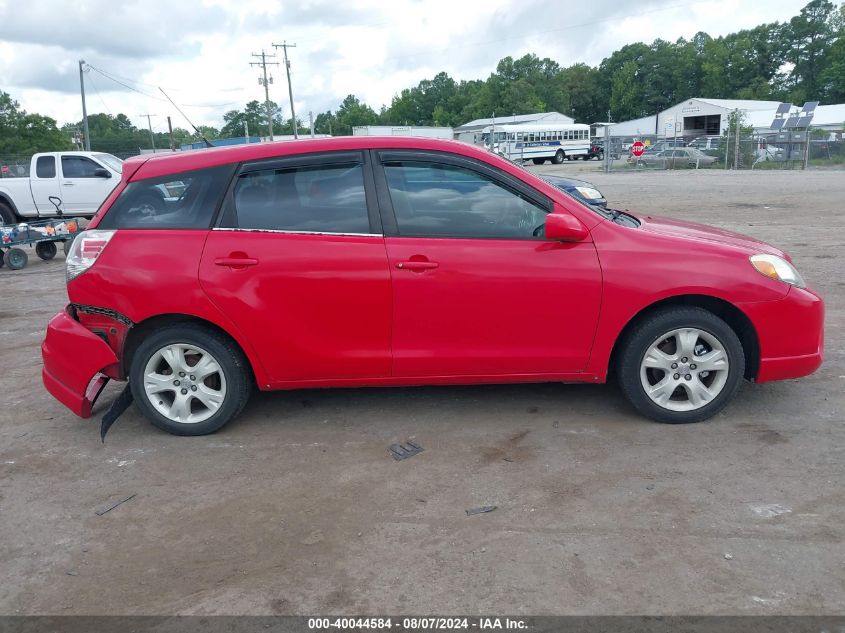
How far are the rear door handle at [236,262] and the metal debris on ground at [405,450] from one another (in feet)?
4.52

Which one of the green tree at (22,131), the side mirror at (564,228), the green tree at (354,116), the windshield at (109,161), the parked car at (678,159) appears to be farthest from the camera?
the green tree at (354,116)

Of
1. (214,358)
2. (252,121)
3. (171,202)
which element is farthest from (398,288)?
(252,121)

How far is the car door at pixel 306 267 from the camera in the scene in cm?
422

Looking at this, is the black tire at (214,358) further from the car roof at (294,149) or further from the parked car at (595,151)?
the parked car at (595,151)

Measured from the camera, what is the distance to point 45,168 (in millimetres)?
16125

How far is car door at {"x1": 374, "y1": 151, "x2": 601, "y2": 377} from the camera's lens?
4188mm

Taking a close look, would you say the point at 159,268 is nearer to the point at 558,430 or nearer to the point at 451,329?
the point at 451,329

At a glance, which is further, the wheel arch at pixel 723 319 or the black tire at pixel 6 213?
the black tire at pixel 6 213

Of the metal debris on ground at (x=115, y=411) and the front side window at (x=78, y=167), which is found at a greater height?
the front side window at (x=78, y=167)

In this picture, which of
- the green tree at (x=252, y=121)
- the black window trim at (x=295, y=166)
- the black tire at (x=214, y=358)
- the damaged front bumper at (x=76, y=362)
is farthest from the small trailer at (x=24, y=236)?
the green tree at (x=252, y=121)

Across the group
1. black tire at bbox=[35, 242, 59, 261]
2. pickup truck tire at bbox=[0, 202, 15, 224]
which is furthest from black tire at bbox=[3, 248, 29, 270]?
pickup truck tire at bbox=[0, 202, 15, 224]

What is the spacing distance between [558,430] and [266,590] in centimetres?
211

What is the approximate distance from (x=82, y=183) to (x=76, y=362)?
13.4 metres

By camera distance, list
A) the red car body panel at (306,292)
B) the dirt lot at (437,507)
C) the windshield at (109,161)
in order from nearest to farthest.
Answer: the dirt lot at (437,507)
the red car body panel at (306,292)
the windshield at (109,161)
